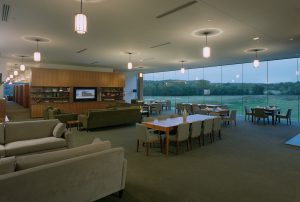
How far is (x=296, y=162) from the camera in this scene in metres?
4.35

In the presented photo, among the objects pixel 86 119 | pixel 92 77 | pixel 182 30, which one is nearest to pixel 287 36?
pixel 182 30

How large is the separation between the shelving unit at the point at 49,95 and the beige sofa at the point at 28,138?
6.69 metres

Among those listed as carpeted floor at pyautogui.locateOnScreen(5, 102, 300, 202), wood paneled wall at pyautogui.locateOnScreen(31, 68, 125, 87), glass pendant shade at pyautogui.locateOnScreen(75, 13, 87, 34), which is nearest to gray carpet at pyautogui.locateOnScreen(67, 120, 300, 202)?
carpeted floor at pyautogui.locateOnScreen(5, 102, 300, 202)

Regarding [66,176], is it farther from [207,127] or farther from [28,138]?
[207,127]

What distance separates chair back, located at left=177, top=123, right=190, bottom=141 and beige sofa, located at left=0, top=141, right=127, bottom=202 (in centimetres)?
229

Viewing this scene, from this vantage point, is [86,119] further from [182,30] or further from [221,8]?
[221,8]

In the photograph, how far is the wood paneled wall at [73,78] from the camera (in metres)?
Answer: 10.6

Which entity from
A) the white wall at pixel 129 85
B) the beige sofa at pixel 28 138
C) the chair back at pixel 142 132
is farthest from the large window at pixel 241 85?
the beige sofa at pixel 28 138

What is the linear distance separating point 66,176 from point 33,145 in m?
2.46

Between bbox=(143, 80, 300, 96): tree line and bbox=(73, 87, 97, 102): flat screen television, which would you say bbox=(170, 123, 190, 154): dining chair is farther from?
bbox=(143, 80, 300, 96): tree line

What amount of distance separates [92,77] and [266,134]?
9790mm

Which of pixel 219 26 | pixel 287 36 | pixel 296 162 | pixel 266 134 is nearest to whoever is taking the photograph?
pixel 296 162

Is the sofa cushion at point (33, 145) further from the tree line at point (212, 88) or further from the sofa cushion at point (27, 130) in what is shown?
the tree line at point (212, 88)

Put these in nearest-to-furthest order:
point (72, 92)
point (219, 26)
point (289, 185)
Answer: point (289, 185)
point (219, 26)
point (72, 92)
